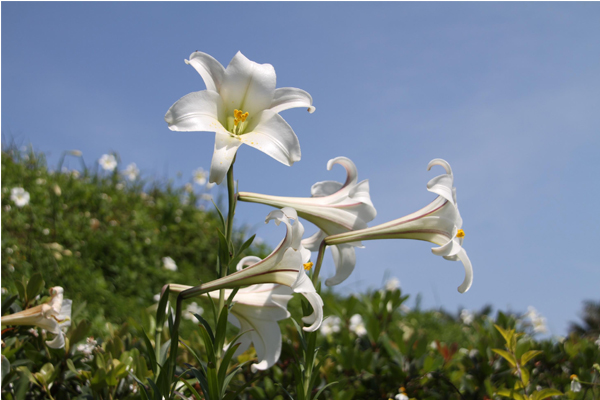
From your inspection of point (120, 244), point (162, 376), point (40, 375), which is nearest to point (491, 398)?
point (162, 376)

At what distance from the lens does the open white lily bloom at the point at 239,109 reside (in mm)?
1543

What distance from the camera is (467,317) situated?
25.6 feet

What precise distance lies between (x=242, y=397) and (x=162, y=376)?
0.87 meters

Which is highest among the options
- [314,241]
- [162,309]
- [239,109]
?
[239,109]

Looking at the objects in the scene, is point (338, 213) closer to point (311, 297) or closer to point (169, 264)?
A: point (311, 297)

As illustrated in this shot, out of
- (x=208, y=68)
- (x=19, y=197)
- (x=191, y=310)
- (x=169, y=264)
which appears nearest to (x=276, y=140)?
(x=208, y=68)

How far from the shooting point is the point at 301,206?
175 cm

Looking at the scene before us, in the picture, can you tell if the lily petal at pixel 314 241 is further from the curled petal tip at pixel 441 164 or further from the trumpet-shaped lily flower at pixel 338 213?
the curled petal tip at pixel 441 164

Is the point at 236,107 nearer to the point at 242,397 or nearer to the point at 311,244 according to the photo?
the point at 311,244

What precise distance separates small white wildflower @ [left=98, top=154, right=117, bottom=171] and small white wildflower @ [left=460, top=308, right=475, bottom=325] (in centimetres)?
627

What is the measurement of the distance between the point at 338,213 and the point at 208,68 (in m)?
0.70

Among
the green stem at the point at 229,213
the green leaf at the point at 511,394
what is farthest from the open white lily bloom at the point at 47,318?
the green leaf at the point at 511,394

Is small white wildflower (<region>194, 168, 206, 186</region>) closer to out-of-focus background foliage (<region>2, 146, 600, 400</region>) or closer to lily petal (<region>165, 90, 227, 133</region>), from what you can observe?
out-of-focus background foliage (<region>2, 146, 600, 400</region>)

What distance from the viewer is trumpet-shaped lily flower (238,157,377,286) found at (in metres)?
1.76
